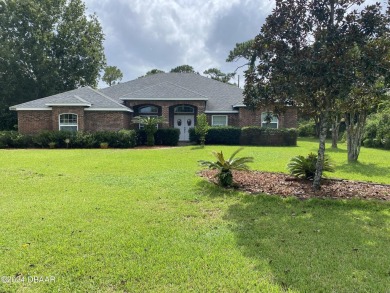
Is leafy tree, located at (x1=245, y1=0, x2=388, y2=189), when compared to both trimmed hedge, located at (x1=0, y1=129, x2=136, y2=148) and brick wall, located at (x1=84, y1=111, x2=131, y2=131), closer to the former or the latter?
trimmed hedge, located at (x1=0, y1=129, x2=136, y2=148)

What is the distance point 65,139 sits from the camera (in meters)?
18.7

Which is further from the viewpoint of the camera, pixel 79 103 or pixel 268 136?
pixel 268 136

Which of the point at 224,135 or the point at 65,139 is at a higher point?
the point at 224,135

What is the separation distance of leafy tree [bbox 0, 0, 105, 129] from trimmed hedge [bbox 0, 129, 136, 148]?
17947mm

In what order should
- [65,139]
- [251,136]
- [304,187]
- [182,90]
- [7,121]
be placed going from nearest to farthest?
[304,187] → [65,139] → [251,136] → [182,90] → [7,121]

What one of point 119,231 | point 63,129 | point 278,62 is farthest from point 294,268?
point 63,129

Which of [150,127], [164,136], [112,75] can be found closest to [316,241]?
[150,127]

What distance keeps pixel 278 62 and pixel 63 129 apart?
18.5m

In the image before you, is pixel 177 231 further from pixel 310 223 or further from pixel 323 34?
pixel 323 34

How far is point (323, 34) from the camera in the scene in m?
6.14

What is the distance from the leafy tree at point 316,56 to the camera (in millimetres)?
5777

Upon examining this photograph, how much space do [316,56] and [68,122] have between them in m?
19.3

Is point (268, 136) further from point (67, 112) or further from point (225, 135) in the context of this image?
point (67, 112)

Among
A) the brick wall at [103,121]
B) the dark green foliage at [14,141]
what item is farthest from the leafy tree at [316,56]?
the dark green foliage at [14,141]
